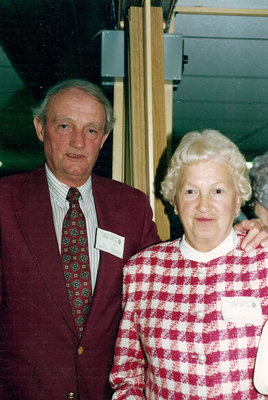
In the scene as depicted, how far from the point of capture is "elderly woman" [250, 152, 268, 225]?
150 cm

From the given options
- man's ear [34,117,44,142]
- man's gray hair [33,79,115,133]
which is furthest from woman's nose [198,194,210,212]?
man's ear [34,117,44,142]

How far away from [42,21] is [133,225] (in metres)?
2.44

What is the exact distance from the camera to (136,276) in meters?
1.59

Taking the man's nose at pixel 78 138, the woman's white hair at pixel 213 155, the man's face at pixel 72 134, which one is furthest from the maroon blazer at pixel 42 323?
the woman's white hair at pixel 213 155

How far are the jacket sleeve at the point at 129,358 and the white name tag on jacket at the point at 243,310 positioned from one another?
41 centimetres

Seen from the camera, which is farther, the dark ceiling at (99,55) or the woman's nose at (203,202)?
the dark ceiling at (99,55)

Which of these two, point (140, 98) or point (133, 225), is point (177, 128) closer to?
point (140, 98)

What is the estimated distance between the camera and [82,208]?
187 centimetres

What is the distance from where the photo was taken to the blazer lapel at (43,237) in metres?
1.61

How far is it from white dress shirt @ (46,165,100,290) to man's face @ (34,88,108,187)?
0.04m

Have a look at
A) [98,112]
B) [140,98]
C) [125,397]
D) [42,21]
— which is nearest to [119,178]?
[140,98]

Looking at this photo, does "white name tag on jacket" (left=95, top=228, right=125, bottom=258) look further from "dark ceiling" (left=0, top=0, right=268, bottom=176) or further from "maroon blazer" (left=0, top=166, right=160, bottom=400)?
"dark ceiling" (left=0, top=0, right=268, bottom=176)

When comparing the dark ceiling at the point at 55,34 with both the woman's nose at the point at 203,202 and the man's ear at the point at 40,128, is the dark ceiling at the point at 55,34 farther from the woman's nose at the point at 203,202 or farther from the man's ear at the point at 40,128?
the woman's nose at the point at 203,202

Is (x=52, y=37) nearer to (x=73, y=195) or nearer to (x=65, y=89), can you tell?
(x=65, y=89)
